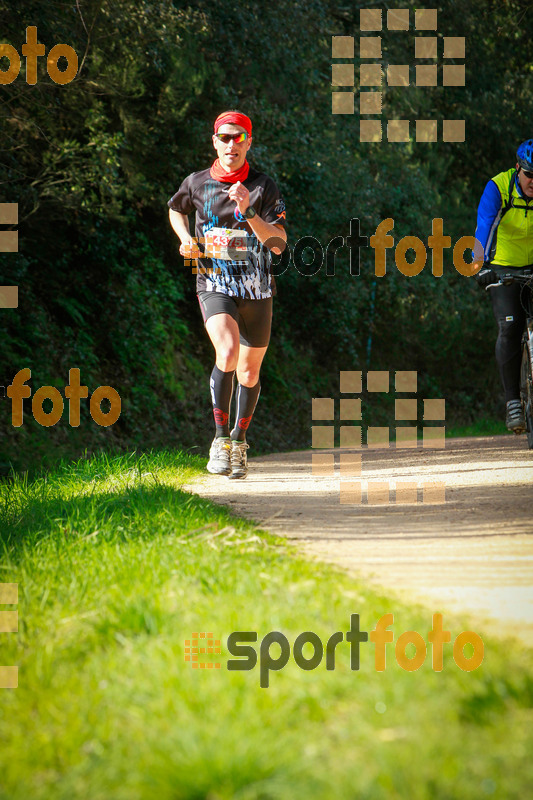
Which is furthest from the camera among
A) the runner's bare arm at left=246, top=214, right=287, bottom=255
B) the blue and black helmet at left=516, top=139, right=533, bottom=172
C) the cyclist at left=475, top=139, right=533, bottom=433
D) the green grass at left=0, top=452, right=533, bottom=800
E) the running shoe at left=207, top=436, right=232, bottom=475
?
the cyclist at left=475, top=139, right=533, bottom=433

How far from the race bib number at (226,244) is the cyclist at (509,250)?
2.05 meters

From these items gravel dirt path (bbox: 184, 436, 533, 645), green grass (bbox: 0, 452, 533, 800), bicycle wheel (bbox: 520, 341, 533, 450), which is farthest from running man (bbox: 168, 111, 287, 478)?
green grass (bbox: 0, 452, 533, 800)

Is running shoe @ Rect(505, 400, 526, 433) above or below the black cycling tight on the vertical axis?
below

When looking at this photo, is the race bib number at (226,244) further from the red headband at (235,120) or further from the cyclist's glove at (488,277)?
the cyclist's glove at (488,277)

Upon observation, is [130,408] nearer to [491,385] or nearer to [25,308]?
[25,308]

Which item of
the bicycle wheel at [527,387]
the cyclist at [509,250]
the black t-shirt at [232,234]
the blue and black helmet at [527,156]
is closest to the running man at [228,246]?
the black t-shirt at [232,234]

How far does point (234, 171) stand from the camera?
696cm

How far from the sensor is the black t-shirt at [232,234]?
6.95 m

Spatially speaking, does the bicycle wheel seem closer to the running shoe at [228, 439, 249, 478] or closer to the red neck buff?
the running shoe at [228, 439, 249, 478]

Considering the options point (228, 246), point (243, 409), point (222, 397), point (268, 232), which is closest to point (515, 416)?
point (243, 409)

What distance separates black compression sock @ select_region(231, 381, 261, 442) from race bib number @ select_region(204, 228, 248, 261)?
3.90 feet

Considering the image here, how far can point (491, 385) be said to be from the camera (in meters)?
24.2

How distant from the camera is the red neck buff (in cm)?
687

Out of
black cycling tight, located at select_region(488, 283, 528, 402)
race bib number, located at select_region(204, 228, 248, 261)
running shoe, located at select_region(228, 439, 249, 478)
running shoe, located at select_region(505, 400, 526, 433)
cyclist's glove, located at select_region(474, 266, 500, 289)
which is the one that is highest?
race bib number, located at select_region(204, 228, 248, 261)
